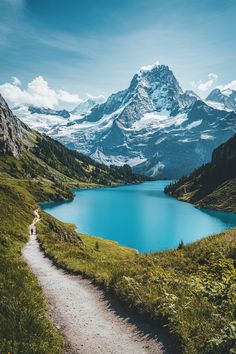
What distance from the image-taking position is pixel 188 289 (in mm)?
15469

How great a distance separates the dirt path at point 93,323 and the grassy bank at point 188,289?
782 mm

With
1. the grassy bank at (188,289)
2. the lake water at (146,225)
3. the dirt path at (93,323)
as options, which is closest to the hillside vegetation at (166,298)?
the grassy bank at (188,289)

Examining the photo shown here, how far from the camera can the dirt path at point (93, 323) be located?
41.3 ft

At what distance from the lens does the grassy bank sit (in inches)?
460

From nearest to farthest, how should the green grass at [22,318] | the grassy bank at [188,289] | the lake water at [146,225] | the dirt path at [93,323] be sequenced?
the green grass at [22,318] < the grassy bank at [188,289] < the dirt path at [93,323] < the lake water at [146,225]

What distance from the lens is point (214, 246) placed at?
2147 centimetres

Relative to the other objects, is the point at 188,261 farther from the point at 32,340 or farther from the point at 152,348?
the point at 32,340

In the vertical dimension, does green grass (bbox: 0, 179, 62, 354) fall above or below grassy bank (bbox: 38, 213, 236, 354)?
below

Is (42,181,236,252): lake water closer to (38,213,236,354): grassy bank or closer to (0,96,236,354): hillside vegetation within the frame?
(38,213,236,354): grassy bank

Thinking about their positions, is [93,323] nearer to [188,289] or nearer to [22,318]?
[22,318]

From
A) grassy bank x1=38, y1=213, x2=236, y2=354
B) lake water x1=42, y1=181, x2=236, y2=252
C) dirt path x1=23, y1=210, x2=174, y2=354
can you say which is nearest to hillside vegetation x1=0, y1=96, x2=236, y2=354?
grassy bank x1=38, y1=213, x2=236, y2=354

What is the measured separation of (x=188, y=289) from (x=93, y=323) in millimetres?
4676

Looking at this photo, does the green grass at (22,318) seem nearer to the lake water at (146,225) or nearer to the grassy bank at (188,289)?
the grassy bank at (188,289)

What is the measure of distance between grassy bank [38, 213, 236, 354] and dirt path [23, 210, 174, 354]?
78 cm
